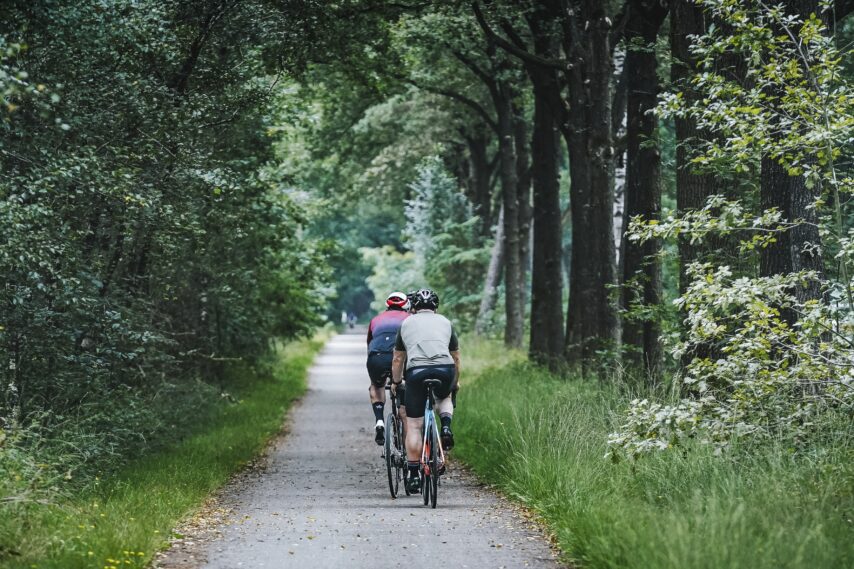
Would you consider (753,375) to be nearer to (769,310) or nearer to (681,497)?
(769,310)

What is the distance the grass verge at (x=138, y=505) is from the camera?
754 cm

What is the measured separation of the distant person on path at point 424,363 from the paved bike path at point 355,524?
0.66m

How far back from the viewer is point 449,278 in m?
45.2

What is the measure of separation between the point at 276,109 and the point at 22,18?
9684 mm

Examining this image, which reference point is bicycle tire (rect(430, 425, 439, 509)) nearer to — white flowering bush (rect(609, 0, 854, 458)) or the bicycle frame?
the bicycle frame

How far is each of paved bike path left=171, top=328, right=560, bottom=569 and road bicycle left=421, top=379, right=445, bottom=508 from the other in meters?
0.21

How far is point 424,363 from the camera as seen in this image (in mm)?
10945

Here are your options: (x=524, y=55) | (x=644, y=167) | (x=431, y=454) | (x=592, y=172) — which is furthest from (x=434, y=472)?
(x=524, y=55)

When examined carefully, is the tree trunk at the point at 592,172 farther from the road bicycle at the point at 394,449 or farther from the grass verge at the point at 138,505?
the grass verge at the point at 138,505

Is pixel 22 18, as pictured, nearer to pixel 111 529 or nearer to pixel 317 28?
pixel 111 529

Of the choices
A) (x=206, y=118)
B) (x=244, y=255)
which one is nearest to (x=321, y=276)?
(x=244, y=255)

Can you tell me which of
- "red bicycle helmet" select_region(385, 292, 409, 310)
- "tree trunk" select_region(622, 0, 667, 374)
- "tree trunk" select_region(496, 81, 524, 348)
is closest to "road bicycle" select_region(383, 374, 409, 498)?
"red bicycle helmet" select_region(385, 292, 409, 310)

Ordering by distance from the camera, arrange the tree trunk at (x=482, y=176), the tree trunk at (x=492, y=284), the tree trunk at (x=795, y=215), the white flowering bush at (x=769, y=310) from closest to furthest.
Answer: the white flowering bush at (x=769, y=310) < the tree trunk at (x=795, y=215) < the tree trunk at (x=492, y=284) < the tree trunk at (x=482, y=176)

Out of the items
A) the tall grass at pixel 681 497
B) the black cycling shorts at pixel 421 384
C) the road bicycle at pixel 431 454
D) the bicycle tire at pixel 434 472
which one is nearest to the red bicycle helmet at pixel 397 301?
the tall grass at pixel 681 497
